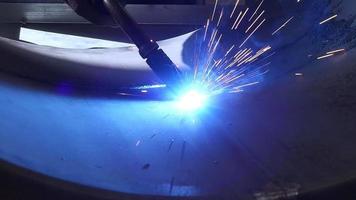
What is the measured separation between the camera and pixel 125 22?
112 centimetres

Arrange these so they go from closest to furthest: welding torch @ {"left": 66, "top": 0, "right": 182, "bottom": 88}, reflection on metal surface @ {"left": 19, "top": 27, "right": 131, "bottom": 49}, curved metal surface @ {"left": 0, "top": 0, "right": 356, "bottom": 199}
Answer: curved metal surface @ {"left": 0, "top": 0, "right": 356, "bottom": 199}, welding torch @ {"left": 66, "top": 0, "right": 182, "bottom": 88}, reflection on metal surface @ {"left": 19, "top": 27, "right": 131, "bottom": 49}

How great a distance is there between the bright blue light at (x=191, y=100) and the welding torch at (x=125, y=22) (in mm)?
176

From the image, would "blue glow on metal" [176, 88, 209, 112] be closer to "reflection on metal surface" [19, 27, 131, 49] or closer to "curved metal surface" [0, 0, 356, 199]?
"curved metal surface" [0, 0, 356, 199]

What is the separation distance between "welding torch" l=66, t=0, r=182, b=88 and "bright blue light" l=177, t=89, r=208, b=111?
0.18m

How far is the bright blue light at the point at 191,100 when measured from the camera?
4.42 feet

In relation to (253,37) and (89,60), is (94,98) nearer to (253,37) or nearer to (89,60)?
(89,60)

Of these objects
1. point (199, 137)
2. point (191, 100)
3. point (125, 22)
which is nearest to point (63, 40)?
point (191, 100)

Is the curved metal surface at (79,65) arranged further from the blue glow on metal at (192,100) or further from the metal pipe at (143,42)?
the metal pipe at (143,42)

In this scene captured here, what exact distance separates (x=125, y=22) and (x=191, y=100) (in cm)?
36

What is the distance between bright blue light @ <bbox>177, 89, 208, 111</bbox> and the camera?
4.42 ft

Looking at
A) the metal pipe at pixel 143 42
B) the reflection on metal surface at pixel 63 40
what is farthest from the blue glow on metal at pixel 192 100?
the reflection on metal surface at pixel 63 40

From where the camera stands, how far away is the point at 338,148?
917mm

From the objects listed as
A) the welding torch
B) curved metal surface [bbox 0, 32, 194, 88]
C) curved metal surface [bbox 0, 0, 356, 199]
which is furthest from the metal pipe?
curved metal surface [bbox 0, 32, 194, 88]

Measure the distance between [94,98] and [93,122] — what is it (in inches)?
11.9
